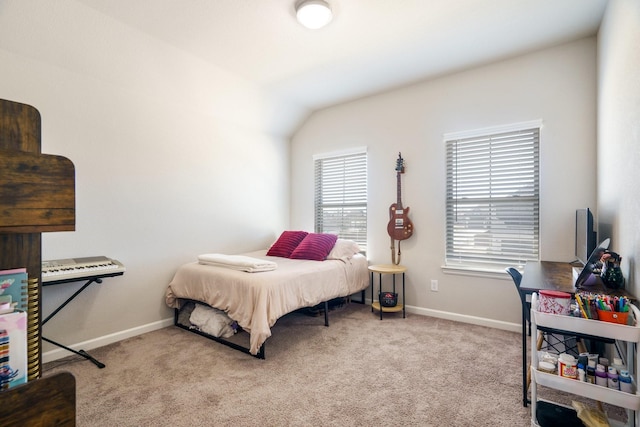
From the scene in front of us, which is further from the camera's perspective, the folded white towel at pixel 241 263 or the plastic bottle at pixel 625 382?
the folded white towel at pixel 241 263

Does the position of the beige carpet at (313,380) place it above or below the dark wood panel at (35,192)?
below

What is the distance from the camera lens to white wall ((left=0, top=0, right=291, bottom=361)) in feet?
8.14

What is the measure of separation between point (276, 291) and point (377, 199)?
193cm

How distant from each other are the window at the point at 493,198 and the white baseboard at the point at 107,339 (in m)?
3.12

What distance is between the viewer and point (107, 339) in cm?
293

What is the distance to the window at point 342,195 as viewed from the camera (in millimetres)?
4273

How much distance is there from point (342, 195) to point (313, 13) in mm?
2457

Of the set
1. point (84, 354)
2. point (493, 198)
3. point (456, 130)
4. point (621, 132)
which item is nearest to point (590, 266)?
point (621, 132)

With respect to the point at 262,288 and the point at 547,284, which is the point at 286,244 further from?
the point at 547,284

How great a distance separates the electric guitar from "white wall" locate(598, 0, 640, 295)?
66.4 inches

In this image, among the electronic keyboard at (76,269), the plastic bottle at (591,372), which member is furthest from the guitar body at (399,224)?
the electronic keyboard at (76,269)

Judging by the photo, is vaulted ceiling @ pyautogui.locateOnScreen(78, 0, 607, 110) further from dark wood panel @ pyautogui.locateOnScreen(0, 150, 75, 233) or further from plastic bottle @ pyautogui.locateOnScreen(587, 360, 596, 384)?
plastic bottle @ pyautogui.locateOnScreen(587, 360, 596, 384)

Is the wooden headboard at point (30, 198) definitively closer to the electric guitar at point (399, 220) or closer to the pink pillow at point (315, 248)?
the pink pillow at point (315, 248)

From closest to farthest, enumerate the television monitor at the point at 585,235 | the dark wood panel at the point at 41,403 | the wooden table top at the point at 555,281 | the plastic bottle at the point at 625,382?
the dark wood panel at the point at 41,403 < the plastic bottle at the point at 625,382 < the wooden table top at the point at 555,281 < the television monitor at the point at 585,235
